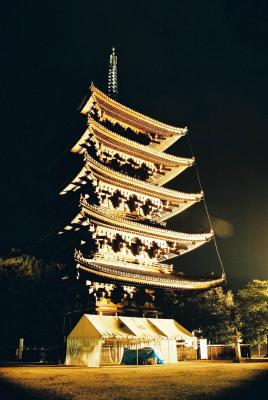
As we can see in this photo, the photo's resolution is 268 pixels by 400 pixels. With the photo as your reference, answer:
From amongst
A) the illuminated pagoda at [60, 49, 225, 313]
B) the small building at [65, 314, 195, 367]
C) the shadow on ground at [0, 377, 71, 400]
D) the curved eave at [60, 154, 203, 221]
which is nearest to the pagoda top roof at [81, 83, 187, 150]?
the illuminated pagoda at [60, 49, 225, 313]

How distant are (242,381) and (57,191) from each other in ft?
64.1

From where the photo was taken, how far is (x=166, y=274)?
25859 millimetres

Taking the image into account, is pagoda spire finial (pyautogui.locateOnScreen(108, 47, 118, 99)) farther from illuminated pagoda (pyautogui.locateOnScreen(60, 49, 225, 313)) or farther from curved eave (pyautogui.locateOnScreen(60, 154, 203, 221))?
curved eave (pyautogui.locateOnScreen(60, 154, 203, 221))

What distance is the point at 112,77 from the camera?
35000 millimetres

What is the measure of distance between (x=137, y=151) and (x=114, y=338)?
13951 mm

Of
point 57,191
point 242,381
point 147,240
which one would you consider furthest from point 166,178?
point 242,381

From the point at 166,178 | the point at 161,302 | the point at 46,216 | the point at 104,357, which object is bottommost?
the point at 104,357

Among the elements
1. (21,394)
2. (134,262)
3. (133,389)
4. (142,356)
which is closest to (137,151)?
(134,262)

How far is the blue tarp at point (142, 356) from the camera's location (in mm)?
18984

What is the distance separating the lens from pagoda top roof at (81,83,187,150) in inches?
999

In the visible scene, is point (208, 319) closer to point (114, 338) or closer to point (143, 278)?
point (143, 278)

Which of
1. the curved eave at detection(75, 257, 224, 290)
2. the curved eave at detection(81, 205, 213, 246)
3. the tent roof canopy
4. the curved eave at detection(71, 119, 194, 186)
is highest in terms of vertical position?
the curved eave at detection(71, 119, 194, 186)

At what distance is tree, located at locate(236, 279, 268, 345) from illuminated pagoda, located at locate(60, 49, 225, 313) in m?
12.4

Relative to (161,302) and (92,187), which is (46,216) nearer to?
(92,187)
